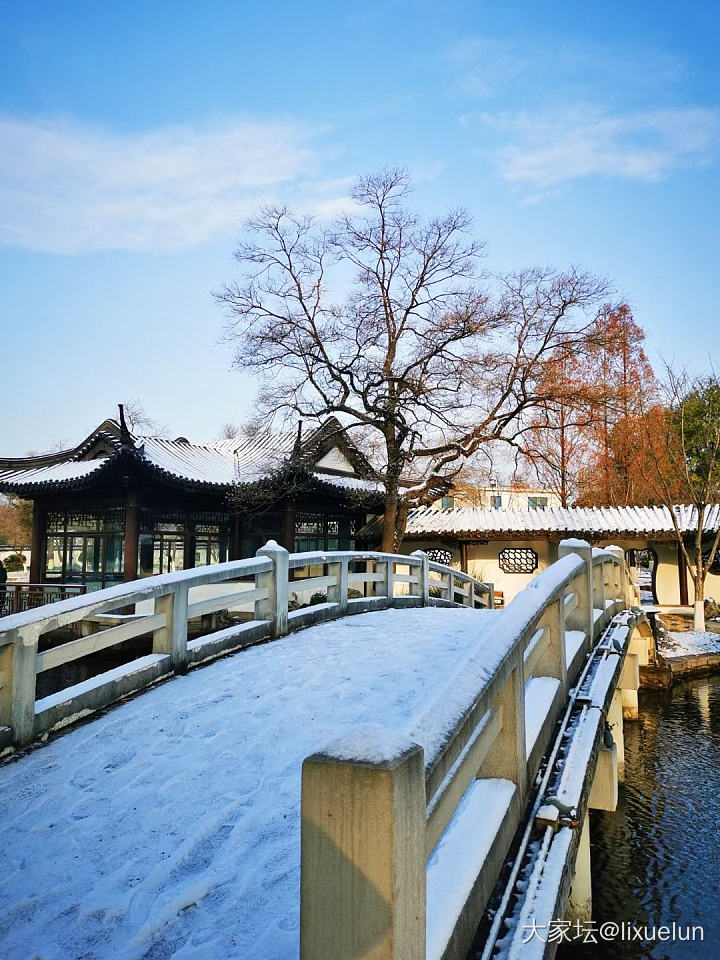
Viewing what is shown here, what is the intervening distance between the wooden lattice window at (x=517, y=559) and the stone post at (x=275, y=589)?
16.8m

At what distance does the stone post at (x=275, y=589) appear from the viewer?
24.9 ft

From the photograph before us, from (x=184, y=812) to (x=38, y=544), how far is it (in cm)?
1673

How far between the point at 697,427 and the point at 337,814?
103 ft

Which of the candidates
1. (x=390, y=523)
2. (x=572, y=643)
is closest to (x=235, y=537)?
(x=390, y=523)

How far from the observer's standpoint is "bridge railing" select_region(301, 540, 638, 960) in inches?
61.5

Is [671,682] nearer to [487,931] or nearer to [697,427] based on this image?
[487,931]

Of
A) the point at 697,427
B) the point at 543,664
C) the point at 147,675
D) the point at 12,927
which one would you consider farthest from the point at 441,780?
the point at 697,427

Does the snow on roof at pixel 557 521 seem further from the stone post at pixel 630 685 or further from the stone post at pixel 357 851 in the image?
the stone post at pixel 357 851

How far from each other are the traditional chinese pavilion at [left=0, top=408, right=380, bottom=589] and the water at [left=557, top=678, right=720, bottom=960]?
10172 mm

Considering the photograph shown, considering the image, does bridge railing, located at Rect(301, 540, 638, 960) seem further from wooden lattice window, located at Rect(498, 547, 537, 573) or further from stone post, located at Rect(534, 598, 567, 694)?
wooden lattice window, located at Rect(498, 547, 537, 573)

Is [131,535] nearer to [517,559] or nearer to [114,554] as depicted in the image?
[114,554]

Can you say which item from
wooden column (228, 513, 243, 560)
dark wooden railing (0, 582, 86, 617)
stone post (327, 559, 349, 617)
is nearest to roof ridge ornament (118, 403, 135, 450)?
dark wooden railing (0, 582, 86, 617)

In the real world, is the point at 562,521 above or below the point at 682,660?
above

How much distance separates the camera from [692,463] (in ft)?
102
